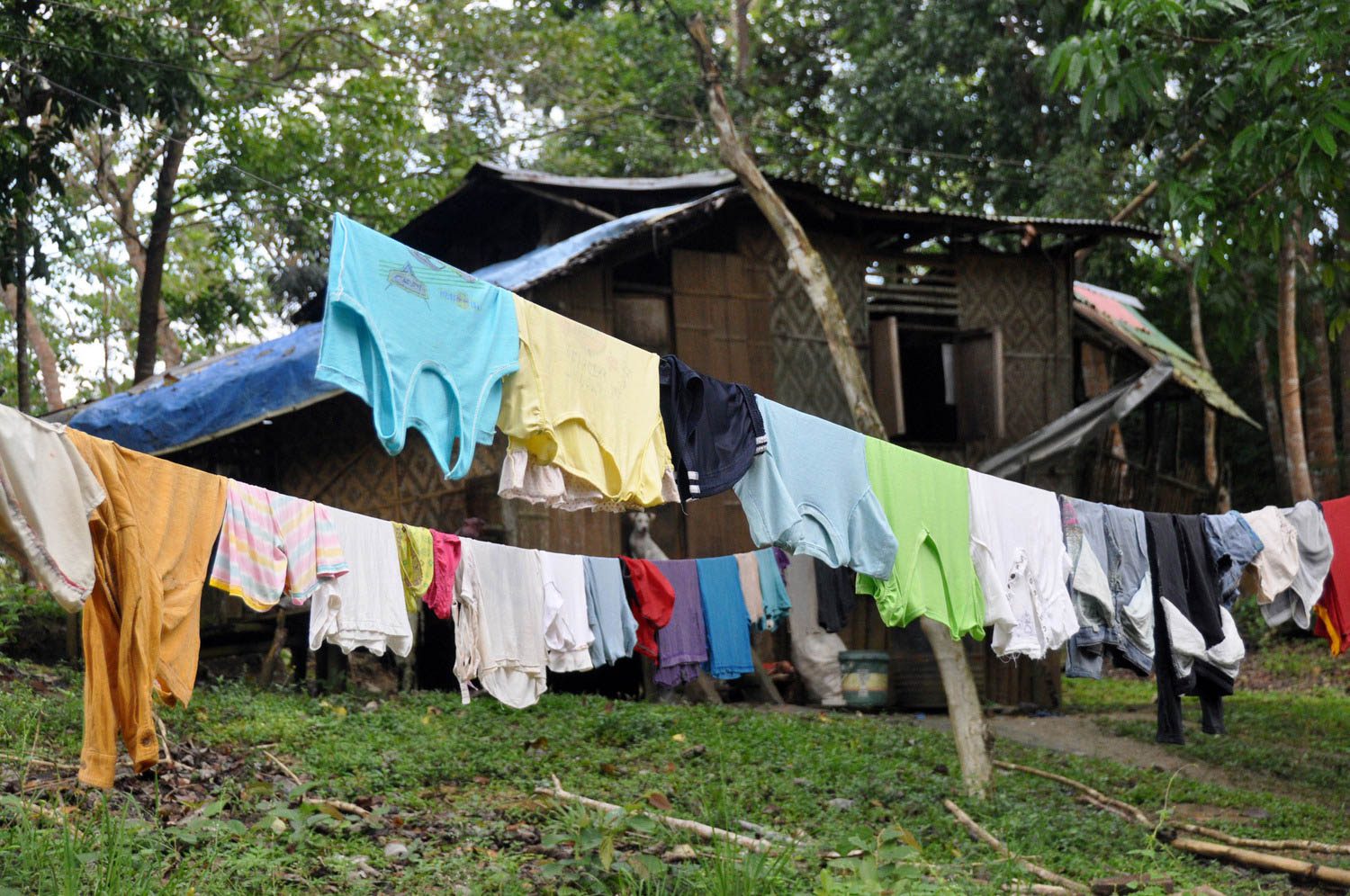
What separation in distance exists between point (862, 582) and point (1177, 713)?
245cm

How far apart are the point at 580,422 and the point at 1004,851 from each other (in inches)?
151

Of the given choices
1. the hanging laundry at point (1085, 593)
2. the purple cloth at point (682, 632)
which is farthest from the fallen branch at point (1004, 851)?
the purple cloth at point (682, 632)

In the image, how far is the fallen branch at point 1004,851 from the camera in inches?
265

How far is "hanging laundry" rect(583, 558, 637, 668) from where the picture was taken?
7660mm

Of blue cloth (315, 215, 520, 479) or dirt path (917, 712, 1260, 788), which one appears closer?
blue cloth (315, 215, 520, 479)

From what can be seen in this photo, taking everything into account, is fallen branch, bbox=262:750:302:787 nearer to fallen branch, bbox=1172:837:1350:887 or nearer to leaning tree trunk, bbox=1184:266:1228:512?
fallen branch, bbox=1172:837:1350:887

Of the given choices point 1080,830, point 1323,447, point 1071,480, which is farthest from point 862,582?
point 1323,447

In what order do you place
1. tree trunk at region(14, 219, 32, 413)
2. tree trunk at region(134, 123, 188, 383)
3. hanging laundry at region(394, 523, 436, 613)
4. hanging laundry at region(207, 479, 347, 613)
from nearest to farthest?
hanging laundry at region(207, 479, 347, 613) < hanging laundry at region(394, 523, 436, 613) < tree trunk at region(14, 219, 32, 413) < tree trunk at region(134, 123, 188, 383)

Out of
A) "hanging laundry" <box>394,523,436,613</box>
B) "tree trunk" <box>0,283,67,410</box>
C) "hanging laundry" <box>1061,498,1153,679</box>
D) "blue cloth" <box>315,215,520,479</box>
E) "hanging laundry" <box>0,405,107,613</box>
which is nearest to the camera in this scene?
"hanging laundry" <box>0,405,107,613</box>

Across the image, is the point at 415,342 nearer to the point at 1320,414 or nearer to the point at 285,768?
the point at 285,768

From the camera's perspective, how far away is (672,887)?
20.4ft

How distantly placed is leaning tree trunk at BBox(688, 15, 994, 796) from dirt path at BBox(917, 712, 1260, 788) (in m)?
2.13

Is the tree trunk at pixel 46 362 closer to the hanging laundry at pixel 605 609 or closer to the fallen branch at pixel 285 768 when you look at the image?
the fallen branch at pixel 285 768

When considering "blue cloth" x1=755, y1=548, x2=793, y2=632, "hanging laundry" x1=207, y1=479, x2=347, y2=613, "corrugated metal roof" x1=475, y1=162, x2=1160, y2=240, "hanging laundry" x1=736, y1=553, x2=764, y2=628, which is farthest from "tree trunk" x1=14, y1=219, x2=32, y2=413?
"hanging laundry" x1=207, y1=479, x2=347, y2=613
